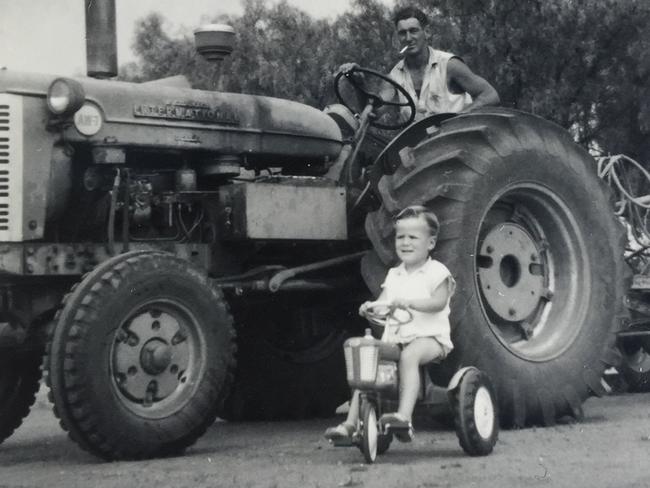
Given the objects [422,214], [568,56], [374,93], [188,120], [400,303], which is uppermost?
[568,56]

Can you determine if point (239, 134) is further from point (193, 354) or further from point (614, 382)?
point (614, 382)

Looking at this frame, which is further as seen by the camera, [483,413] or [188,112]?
[188,112]

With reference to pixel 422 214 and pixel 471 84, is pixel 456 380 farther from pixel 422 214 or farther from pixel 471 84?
pixel 471 84

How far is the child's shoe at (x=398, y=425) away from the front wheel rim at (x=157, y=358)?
0.97 meters

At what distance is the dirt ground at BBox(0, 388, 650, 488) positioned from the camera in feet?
16.4

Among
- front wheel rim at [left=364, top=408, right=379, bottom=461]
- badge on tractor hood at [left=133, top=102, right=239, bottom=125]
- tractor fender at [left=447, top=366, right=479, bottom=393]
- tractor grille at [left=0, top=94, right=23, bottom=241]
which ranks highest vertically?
badge on tractor hood at [left=133, top=102, right=239, bottom=125]

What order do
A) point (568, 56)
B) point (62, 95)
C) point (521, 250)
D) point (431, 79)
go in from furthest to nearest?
1. point (568, 56)
2. point (431, 79)
3. point (521, 250)
4. point (62, 95)

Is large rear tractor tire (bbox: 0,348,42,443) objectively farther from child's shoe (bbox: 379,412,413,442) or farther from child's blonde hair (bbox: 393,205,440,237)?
child's shoe (bbox: 379,412,413,442)

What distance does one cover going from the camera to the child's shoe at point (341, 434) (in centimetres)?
539

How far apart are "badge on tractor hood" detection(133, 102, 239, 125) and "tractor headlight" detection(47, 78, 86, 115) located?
48 centimetres

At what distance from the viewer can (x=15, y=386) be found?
6.89 m

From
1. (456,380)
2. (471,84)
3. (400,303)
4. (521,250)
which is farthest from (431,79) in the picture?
(456,380)

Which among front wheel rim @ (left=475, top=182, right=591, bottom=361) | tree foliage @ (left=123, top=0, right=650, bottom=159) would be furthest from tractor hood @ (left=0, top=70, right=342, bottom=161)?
tree foliage @ (left=123, top=0, right=650, bottom=159)

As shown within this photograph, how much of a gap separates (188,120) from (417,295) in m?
1.67
